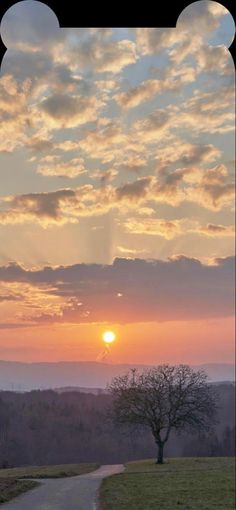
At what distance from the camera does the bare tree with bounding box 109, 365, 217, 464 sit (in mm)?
35969

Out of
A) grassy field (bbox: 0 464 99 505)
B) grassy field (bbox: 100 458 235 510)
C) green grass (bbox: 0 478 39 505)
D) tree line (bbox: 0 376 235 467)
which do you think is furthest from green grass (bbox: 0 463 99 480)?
green grass (bbox: 0 478 39 505)

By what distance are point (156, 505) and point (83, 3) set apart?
13572 mm

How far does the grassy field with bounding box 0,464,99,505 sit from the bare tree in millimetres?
7254

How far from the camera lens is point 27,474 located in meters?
14.1

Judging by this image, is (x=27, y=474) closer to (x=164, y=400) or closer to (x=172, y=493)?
(x=172, y=493)

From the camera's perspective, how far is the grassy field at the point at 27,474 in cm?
835

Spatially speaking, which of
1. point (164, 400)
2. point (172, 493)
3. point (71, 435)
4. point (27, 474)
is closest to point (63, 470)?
point (71, 435)

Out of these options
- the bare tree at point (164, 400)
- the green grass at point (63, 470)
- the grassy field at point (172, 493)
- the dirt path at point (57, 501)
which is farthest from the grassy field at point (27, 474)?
the bare tree at point (164, 400)

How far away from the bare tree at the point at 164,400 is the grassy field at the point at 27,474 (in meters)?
7.25

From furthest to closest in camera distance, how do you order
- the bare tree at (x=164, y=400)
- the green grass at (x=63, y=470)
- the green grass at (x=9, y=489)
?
1. the bare tree at (x=164, y=400)
2. the green grass at (x=63, y=470)
3. the green grass at (x=9, y=489)

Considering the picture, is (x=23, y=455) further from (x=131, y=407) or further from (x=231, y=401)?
(x=231, y=401)

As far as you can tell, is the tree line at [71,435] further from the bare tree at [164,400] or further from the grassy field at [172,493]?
the grassy field at [172,493]

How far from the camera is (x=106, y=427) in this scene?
119 ft

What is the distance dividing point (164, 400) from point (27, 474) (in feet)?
78.6
